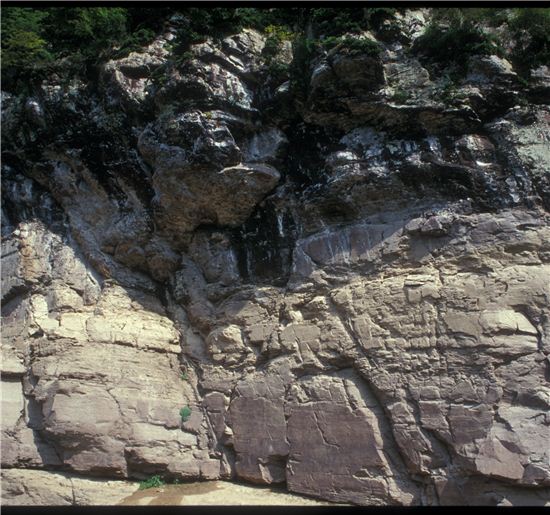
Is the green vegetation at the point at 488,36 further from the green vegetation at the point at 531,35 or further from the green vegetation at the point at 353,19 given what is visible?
the green vegetation at the point at 353,19

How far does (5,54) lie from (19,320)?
4.76 meters

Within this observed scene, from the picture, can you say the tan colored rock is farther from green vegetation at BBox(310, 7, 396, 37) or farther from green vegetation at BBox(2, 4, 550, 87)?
green vegetation at BBox(310, 7, 396, 37)

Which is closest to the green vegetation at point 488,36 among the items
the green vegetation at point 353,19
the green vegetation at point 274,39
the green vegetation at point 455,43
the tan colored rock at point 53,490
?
the green vegetation at point 455,43

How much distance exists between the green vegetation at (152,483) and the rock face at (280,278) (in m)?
0.16

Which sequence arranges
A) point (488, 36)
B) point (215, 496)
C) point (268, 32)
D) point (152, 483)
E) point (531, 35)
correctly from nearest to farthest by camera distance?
point (215, 496), point (152, 483), point (488, 36), point (531, 35), point (268, 32)

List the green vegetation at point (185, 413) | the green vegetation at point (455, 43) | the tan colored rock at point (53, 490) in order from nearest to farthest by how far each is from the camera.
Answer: the tan colored rock at point (53, 490) < the green vegetation at point (455, 43) < the green vegetation at point (185, 413)

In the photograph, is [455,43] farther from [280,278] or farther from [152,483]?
[152,483]

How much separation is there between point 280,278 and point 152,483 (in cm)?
373

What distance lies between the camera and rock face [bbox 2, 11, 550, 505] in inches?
321

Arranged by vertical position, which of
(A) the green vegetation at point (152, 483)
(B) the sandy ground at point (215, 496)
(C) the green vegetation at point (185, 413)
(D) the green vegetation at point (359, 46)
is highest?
(D) the green vegetation at point (359, 46)

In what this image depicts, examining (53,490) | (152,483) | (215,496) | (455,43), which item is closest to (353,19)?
(455,43)

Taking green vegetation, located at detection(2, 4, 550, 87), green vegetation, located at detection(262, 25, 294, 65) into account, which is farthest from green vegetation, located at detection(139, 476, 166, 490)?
green vegetation, located at detection(262, 25, 294, 65)

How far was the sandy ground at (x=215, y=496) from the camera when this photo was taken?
8.43m

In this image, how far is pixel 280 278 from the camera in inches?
383
